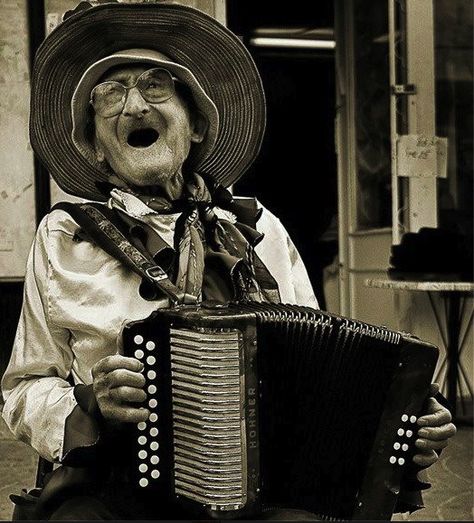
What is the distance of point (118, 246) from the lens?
1.76 m

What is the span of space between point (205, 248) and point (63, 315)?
321 millimetres

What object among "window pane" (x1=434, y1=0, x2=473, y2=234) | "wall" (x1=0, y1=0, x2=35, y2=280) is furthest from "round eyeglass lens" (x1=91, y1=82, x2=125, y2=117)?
"window pane" (x1=434, y1=0, x2=473, y2=234)

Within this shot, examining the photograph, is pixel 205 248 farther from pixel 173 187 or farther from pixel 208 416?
pixel 208 416

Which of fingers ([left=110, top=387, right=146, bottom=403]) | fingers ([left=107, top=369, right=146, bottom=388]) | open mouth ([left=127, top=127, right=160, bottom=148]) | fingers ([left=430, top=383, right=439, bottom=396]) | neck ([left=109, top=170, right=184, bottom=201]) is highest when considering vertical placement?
open mouth ([left=127, top=127, right=160, bottom=148])

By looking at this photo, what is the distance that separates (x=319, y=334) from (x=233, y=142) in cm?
69

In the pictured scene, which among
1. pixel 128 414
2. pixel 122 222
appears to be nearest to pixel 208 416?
pixel 128 414

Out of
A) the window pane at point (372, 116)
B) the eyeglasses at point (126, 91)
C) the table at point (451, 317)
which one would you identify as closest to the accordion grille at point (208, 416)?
the eyeglasses at point (126, 91)

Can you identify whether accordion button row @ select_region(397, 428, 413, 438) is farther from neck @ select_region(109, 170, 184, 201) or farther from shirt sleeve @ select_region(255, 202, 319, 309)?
neck @ select_region(109, 170, 184, 201)

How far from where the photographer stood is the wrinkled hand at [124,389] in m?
1.51

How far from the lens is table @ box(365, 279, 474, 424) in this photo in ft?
14.0

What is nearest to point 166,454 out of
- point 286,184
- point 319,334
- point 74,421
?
point 74,421

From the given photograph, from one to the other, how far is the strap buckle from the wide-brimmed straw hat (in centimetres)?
33

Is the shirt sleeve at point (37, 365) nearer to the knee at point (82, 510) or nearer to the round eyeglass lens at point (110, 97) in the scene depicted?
the knee at point (82, 510)

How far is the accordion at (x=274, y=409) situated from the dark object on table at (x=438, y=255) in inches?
107
